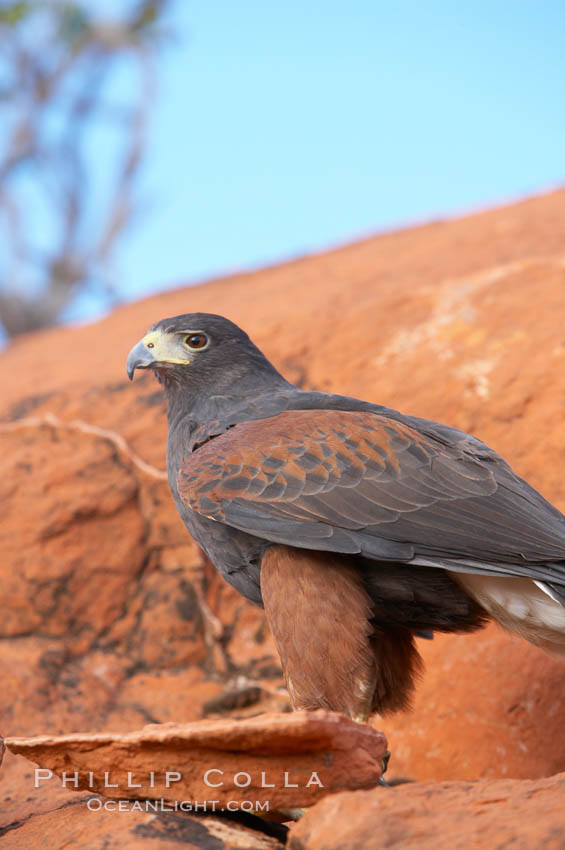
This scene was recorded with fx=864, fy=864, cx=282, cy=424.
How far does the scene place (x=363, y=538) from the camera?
11.8ft

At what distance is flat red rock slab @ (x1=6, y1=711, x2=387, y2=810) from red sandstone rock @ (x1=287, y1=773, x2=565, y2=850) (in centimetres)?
21

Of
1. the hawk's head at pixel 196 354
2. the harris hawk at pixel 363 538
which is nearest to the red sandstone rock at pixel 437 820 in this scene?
the harris hawk at pixel 363 538

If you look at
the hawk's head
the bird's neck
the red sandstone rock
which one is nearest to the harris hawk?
the bird's neck

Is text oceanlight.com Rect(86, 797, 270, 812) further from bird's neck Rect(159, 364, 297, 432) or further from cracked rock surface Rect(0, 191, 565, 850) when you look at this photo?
bird's neck Rect(159, 364, 297, 432)

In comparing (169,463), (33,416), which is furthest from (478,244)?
(169,463)

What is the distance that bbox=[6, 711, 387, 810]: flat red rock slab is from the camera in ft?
9.16

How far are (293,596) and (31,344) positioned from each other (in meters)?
8.26

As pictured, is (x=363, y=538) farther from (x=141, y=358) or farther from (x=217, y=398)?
(x=141, y=358)

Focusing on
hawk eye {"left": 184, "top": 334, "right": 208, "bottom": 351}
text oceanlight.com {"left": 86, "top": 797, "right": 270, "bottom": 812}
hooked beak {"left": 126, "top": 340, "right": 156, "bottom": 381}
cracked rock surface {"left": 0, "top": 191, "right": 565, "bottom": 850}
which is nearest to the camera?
text oceanlight.com {"left": 86, "top": 797, "right": 270, "bottom": 812}

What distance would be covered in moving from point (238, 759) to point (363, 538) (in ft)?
3.50

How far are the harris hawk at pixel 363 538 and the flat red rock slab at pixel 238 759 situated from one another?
73 centimetres

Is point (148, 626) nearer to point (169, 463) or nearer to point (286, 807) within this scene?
point (169, 463)

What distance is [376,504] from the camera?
365cm

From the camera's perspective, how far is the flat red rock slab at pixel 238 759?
110 inches
